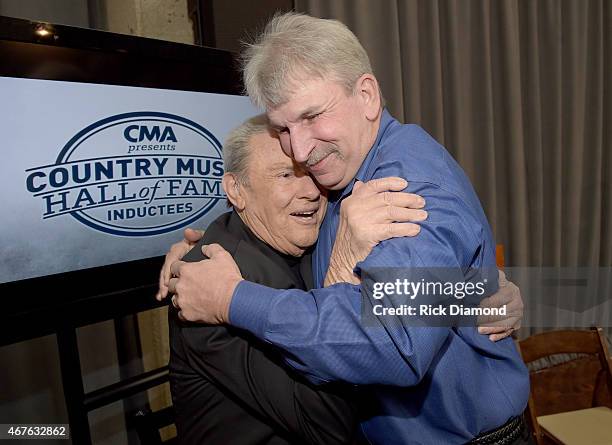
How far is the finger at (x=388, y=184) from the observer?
0.84 meters

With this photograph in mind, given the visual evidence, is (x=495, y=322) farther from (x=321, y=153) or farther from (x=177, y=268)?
(x=177, y=268)

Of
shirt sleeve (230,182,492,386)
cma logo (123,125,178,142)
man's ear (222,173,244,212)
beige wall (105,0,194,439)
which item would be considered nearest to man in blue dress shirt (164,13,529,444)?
shirt sleeve (230,182,492,386)

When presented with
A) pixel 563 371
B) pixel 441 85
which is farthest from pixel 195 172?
pixel 563 371

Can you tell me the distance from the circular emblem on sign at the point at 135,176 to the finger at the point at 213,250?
2.20 ft

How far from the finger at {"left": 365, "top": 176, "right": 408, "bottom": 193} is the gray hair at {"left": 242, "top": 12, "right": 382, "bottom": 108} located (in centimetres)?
22

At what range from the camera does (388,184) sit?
0.85 metres

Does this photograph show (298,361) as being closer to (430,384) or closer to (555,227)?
(430,384)

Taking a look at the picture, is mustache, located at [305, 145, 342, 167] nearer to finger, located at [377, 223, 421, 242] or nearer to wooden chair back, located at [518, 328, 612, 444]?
finger, located at [377, 223, 421, 242]

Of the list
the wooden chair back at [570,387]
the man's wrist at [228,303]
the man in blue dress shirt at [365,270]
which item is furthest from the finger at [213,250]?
the wooden chair back at [570,387]

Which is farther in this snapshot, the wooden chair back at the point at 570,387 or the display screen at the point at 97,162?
the wooden chair back at the point at 570,387

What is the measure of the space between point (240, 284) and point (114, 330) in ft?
5.46

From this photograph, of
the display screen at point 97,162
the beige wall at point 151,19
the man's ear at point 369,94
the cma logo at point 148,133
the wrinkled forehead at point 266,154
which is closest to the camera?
the man's ear at point 369,94

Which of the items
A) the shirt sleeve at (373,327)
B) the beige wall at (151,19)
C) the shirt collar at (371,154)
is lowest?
the shirt sleeve at (373,327)

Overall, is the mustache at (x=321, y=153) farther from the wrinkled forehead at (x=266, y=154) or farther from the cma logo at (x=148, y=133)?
the cma logo at (x=148, y=133)
